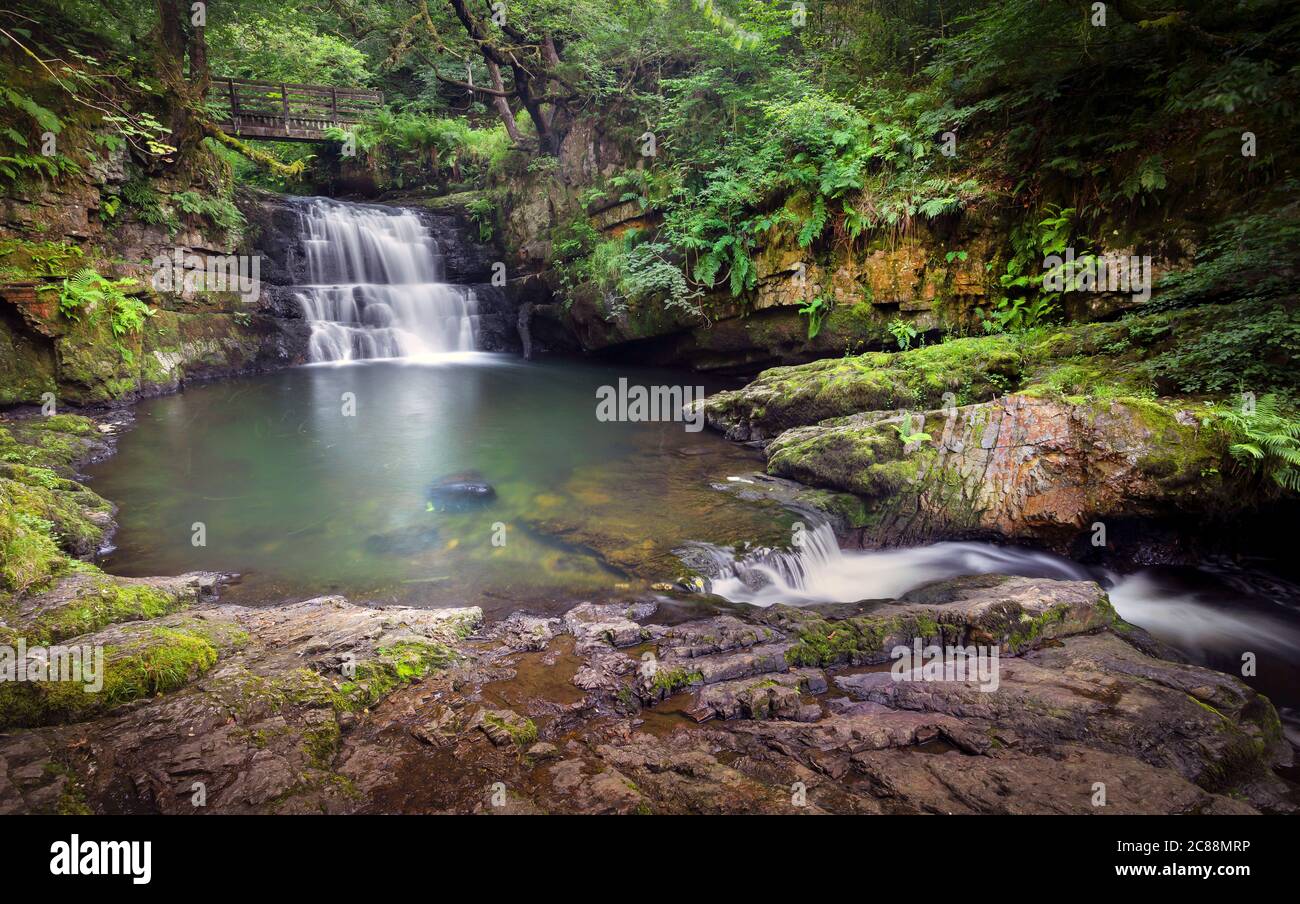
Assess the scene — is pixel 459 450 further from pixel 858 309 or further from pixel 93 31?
pixel 93 31

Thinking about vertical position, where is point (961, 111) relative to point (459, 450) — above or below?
above

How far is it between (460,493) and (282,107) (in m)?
16.8

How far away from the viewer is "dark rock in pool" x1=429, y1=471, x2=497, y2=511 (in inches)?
295

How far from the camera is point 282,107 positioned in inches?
704

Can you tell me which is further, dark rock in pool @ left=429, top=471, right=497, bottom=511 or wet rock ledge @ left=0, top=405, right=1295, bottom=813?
dark rock in pool @ left=429, top=471, right=497, bottom=511

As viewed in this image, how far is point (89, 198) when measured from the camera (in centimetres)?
1120

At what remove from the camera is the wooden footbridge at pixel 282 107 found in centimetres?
1695

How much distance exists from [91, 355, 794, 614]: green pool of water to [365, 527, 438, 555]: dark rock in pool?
0.02m

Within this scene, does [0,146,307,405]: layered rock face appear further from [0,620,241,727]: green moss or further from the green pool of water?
[0,620,241,727]: green moss

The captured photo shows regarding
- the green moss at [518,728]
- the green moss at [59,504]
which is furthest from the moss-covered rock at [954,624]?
the green moss at [59,504]

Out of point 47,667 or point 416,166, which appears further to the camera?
point 416,166

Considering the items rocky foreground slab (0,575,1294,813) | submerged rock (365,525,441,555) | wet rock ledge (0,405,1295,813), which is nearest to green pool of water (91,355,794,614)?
submerged rock (365,525,441,555)

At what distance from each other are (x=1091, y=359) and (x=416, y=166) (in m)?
20.7
